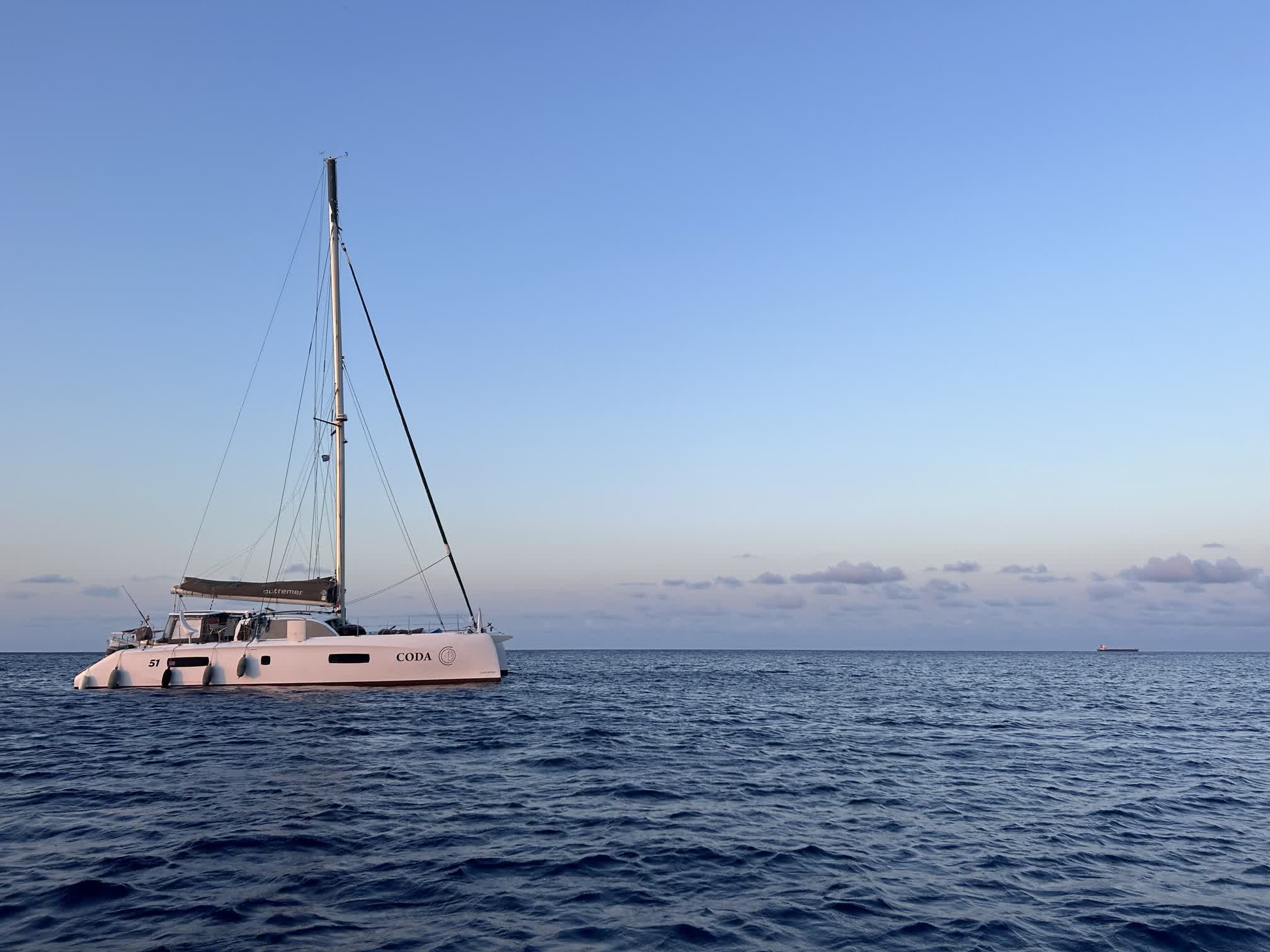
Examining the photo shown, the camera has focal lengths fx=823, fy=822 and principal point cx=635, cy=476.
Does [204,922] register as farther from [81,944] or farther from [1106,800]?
[1106,800]

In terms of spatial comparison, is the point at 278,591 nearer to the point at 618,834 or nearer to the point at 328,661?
the point at 328,661

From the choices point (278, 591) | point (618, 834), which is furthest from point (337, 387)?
point (618, 834)

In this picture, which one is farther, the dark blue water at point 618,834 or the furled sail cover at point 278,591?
the furled sail cover at point 278,591

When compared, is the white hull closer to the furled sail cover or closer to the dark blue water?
the furled sail cover

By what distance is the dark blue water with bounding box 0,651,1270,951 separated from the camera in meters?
9.38

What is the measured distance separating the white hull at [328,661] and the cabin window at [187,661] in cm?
3

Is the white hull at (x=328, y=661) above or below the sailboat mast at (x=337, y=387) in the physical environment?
below

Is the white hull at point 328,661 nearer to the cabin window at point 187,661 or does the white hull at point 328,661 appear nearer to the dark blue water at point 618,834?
the cabin window at point 187,661

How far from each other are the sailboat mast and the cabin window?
5932 mm

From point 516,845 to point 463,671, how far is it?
24523 mm

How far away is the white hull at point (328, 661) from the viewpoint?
34.8 meters

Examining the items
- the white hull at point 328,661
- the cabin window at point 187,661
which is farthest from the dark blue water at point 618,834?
the cabin window at point 187,661

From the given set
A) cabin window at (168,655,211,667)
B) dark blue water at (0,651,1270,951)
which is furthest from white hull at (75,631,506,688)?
dark blue water at (0,651,1270,951)

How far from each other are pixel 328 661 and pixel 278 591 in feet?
14.8
